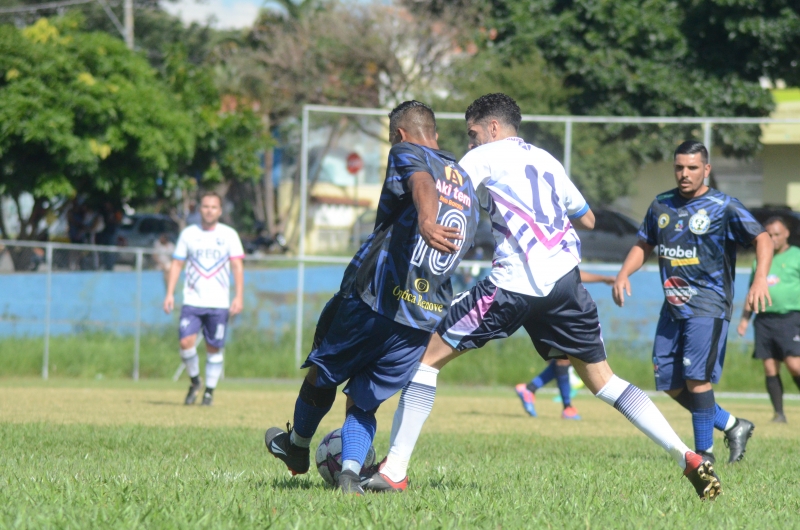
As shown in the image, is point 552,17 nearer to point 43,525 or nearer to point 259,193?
point 259,193

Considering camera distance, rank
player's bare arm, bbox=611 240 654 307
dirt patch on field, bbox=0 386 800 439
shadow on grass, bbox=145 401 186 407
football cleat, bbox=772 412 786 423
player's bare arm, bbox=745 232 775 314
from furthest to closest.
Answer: shadow on grass, bbox=145 401 186 407 < football cleat, bbox=772 412 786 423 < dirt patch on field, bbox=0 386 800 439 < player's bare arm, bbox=611 240 654 307 < player's bare arm, bbox=745 232 775 314

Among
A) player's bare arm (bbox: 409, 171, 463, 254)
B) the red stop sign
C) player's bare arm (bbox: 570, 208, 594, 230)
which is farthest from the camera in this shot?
the red stop sign

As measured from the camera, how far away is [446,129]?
16.0m

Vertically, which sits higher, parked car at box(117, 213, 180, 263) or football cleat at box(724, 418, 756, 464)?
parked car at box(117, 213, 180, 263)

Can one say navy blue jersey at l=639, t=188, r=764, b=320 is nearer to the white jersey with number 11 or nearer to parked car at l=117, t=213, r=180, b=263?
the white jersey with number 11

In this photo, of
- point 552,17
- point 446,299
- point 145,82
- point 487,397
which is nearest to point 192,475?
point 446,299

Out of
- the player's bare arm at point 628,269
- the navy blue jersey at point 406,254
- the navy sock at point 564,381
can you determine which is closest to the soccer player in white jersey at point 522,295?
the navy blue jersey at point 406,254

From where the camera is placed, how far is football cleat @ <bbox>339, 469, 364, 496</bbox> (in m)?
4.60

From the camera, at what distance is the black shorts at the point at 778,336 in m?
10.7

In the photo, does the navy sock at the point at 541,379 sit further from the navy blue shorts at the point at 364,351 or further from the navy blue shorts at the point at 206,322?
the navy blue shorts at the point at 364,351

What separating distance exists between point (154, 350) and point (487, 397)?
19.3 feet

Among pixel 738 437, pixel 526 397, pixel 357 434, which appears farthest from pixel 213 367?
pixel 357 434

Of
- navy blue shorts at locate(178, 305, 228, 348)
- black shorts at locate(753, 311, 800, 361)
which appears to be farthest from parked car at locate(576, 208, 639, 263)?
navy blue shorts at locate(178, 305, 228, 348)

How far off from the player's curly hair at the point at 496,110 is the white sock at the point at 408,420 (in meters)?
1.32
